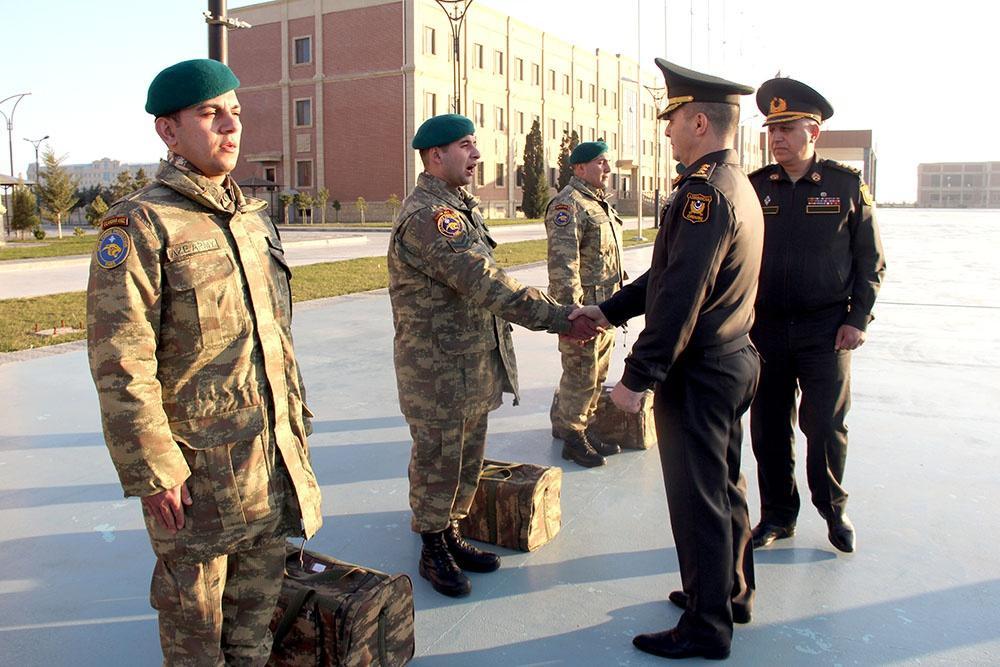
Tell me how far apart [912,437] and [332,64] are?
154 ft

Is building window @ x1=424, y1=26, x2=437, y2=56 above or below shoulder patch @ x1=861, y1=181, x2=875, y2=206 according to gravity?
above

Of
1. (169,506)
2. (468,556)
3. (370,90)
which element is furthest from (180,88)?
(370,90)

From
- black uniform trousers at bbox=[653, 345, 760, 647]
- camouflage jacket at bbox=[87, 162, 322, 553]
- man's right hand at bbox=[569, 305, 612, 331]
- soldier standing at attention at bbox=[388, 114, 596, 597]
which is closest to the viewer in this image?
camouflage jacket at bbox=[87, 162, 322, 553]

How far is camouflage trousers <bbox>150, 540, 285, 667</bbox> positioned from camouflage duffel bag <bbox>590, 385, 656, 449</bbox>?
312cm

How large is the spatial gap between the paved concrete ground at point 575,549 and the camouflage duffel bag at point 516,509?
0.10 metres

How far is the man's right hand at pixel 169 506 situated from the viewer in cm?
216

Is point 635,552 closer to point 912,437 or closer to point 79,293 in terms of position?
point 912,437

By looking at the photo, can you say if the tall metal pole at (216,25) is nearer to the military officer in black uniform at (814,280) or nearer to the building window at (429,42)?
the military officer in black uniform at (814,280)

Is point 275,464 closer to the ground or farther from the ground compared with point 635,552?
farther from the ground

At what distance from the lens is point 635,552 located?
372 centimetres

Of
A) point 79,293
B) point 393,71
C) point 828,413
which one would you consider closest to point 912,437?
point 828,413

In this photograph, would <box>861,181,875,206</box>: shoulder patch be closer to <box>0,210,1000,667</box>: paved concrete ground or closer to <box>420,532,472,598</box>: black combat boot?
<box>0,210,1000,667</box>: paved concrete ground

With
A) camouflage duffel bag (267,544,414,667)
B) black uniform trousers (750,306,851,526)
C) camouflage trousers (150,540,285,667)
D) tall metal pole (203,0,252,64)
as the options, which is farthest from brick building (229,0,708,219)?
A: camouflage trousers (150,540,285,667)

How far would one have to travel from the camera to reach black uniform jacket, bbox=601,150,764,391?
8.97ft
